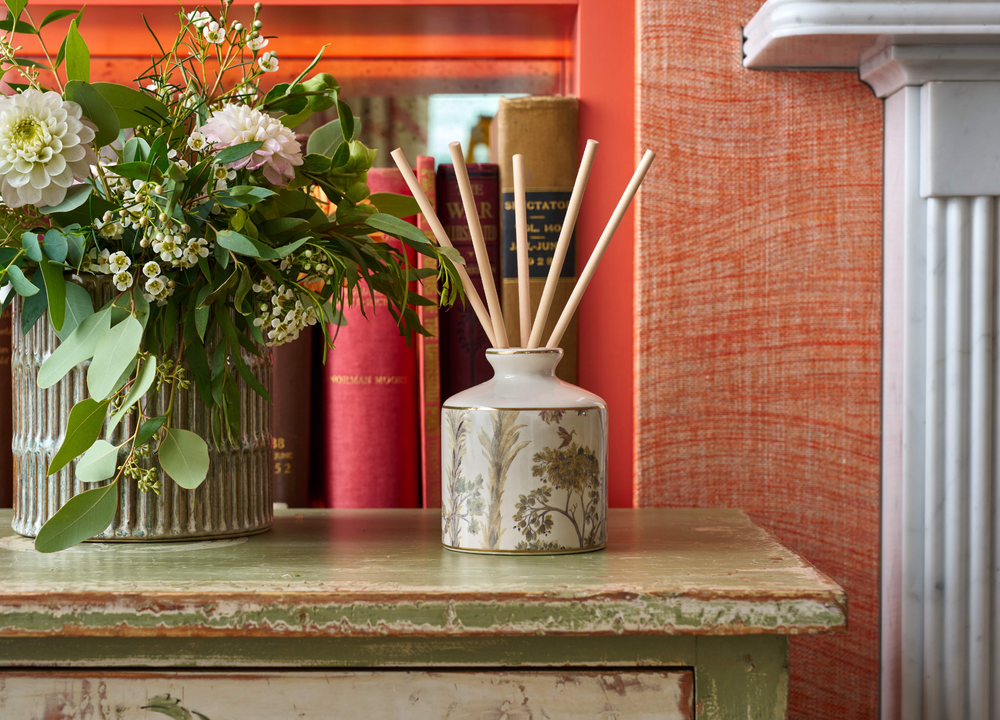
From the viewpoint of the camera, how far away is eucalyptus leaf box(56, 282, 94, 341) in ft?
1.75

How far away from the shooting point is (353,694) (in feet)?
1.57

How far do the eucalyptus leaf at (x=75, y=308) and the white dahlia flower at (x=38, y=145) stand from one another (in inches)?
2.2

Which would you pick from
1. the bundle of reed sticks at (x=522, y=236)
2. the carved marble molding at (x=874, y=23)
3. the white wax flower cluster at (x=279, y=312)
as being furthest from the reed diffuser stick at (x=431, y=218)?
the carved marble molding at (x=874, y=23)

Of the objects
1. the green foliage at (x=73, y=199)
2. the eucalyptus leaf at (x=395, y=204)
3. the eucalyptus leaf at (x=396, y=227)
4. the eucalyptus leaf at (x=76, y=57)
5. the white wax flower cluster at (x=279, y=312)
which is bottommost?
the white wax flower cluster at (x=279, y=312)

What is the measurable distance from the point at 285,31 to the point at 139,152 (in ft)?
1.21

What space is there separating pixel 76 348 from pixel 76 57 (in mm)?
186

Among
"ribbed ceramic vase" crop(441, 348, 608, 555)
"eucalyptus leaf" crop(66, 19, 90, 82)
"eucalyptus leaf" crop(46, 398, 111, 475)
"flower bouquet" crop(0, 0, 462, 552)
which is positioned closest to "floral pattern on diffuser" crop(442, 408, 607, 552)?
"ribbed ceramic vase" crop(441, 348, 608, 555)

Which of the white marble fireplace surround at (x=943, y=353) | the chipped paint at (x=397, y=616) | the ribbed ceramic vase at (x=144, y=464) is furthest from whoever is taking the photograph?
the white marble fireplace surround at (x=943, y=353)

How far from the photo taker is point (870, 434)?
779 mm

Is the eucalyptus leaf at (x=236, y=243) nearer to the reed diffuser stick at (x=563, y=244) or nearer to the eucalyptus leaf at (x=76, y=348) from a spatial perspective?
the eucalyptus leaf at (x=76, y=348)

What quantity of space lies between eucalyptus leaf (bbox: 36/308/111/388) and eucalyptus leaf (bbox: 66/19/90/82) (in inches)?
6.0

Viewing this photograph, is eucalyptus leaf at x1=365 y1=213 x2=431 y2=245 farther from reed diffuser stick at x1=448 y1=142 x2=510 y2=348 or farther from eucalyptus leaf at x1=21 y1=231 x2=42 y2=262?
eucalyptus leaf at x1=21 y1=231 x2=42 y2=262

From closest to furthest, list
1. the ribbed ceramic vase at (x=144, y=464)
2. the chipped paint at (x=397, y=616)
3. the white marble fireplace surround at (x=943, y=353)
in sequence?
the chipped paint at (x=397, y=616)
the ribbed ceramic vase at (x=144, y=464)
the white marble fireplace surround at (x=943, y=353)

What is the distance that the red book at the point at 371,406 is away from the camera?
2.51 feet
